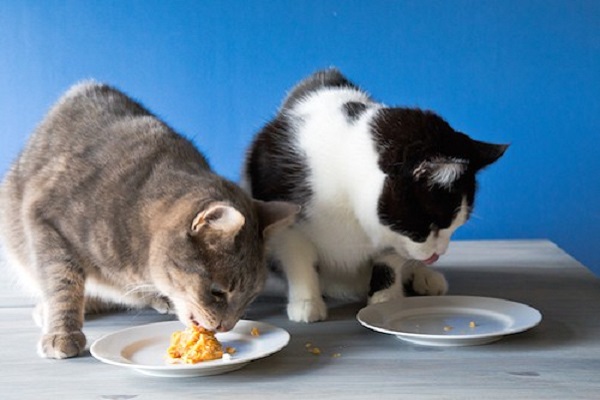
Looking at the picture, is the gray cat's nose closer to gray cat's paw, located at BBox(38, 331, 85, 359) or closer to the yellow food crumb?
the yellow food crumb

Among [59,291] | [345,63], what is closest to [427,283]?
[59,291]

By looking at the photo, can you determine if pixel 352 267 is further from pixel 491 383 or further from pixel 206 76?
pixel 206 76

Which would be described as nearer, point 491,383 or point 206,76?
point 491,383

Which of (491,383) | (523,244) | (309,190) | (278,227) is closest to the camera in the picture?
(491,383)

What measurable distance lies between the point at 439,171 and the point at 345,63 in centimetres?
94

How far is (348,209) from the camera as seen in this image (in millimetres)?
1502

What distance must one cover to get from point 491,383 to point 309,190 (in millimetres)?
521

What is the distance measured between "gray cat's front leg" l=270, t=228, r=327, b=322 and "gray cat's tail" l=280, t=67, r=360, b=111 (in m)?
0.30

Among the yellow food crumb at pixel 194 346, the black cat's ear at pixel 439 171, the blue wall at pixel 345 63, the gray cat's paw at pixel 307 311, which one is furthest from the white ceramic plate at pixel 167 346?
the blue wall at pixel 345 63

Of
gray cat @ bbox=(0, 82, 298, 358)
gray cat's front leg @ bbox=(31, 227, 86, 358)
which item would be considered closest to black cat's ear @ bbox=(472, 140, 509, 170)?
gray cat @ bbox=(0, 82, 298, 358)

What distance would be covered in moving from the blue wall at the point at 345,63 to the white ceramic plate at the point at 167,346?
3.19 ft

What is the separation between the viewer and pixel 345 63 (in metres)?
2.25

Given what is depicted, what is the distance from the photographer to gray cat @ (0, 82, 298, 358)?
1.27 metres

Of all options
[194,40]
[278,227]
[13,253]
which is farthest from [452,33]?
[13,253]
